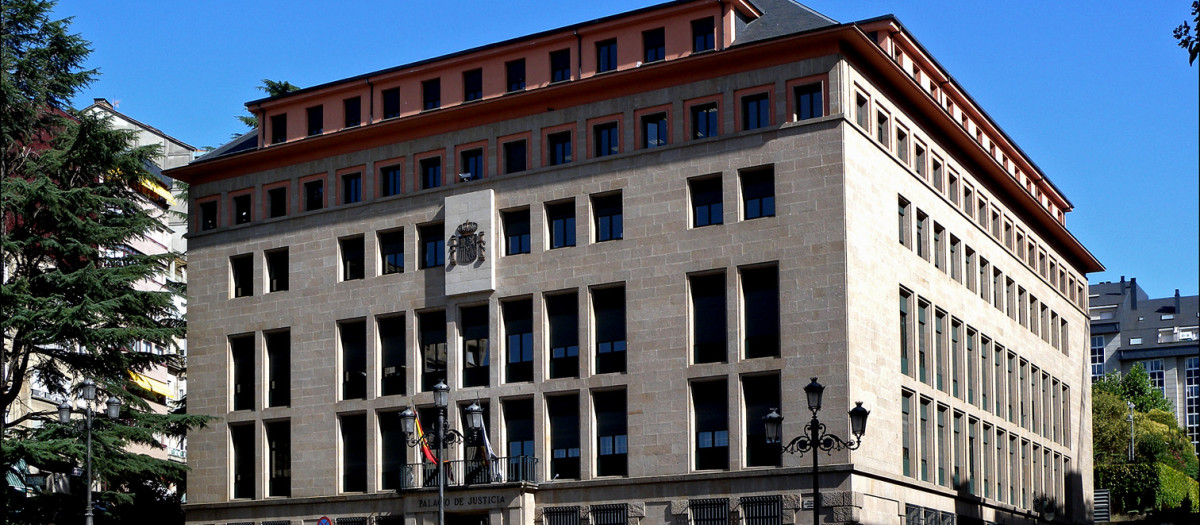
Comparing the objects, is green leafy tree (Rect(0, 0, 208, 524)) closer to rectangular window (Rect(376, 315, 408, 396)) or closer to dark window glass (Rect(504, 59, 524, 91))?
rectangular window (Rect(376, 315, 408, 396))

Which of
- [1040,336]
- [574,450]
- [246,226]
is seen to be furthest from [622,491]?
[1040,336]

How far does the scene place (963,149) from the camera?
55844mm

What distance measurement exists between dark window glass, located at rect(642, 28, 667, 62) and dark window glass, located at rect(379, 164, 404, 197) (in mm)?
9441

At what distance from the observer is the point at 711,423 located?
46656mm

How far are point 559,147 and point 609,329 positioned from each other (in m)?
5.95

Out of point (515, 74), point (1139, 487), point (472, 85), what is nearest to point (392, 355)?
point (472, 85)

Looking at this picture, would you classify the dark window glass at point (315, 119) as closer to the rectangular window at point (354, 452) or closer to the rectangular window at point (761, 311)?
the rectangular window at point (354, 452)

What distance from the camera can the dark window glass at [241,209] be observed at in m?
57.0

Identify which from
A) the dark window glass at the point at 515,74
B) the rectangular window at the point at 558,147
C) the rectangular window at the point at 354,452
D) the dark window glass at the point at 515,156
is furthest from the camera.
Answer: the rectangular window at the point at 354,452

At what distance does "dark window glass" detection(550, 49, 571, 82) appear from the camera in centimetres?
5056

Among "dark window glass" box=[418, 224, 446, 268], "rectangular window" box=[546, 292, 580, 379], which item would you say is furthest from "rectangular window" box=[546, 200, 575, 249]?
"dark window glass" box=[418, 224, 446, 268]

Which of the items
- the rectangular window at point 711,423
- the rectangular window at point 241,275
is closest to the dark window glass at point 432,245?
the rectangular window at point 241,275

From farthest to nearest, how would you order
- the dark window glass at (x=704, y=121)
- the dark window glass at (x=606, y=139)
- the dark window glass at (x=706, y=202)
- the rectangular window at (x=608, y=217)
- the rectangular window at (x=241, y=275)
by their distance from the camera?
the rectangular window at (x=241, y=275) → the dark window glass at (x=606, y=139) → the rectangular window at (x=608, y=217) → the dark window glass at (x=704, y=121) → the dark window glass at (x=706, y=202)

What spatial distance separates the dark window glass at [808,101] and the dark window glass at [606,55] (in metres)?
5.99
